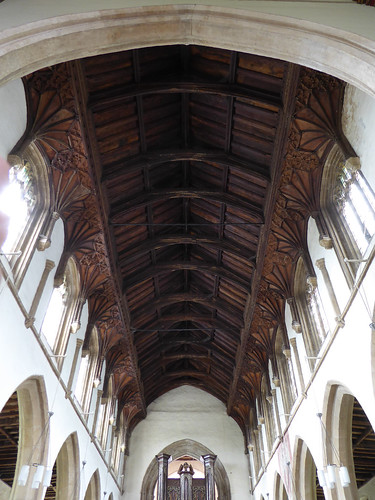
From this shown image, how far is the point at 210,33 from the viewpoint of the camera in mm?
5785

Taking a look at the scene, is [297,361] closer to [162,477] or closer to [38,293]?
[38,293]

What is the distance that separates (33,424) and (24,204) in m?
5.26

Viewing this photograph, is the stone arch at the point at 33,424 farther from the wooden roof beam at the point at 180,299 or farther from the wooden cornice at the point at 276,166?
the wooden roof beam at the point at 180,299

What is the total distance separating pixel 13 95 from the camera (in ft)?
27.0

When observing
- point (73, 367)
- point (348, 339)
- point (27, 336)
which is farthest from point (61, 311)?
point (348, 339)

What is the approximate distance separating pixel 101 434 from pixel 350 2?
56.0 feet

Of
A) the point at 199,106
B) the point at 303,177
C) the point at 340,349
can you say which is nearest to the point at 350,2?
the point at 303,177

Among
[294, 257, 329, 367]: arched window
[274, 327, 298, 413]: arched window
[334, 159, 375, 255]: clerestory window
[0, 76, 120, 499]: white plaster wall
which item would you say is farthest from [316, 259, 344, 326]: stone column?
[0, 76, 120, 499]: white plaster wall

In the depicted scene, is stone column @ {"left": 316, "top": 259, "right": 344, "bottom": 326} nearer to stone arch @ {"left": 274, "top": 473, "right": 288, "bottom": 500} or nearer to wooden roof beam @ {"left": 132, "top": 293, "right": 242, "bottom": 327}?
wooden roof beam @ {"left": 132, "top": 293, "right": 242, "bottom": 327}

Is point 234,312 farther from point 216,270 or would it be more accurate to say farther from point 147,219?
point 147,219

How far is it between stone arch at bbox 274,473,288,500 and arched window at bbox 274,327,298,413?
3.83 meters

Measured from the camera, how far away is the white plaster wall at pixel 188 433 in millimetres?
22656

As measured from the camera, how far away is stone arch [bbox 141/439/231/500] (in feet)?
72.8

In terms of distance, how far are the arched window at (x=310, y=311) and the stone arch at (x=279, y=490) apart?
294 inches
